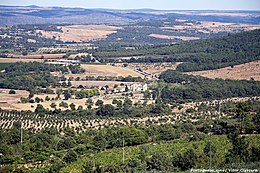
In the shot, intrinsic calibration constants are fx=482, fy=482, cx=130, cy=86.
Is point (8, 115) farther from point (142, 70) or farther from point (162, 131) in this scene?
point (142, 70)

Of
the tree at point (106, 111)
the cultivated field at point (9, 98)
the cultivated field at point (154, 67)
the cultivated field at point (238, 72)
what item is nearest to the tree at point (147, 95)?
the tree at point (106, 111)

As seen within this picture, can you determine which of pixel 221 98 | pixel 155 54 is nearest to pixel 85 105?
pixel 221 98

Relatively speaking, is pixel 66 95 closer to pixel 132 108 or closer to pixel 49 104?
pixel 49 104

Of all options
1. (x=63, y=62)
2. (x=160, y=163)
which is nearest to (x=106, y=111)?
(x=160, y=163)

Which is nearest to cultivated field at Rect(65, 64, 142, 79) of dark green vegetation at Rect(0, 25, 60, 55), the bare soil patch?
the bare soil patch

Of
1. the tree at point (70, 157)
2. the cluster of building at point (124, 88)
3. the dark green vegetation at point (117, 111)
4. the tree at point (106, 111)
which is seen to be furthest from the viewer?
the cluster of building at point (124, 88)

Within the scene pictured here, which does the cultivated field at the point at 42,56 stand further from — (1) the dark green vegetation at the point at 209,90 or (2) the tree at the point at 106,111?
(2) the tree at the point at 106,111

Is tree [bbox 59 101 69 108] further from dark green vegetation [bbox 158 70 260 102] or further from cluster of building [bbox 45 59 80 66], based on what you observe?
cluster of building [bbox 45 59 80 66]
